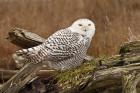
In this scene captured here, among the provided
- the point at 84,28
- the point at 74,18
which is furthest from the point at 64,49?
the point at 74,18

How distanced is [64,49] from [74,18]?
109cm

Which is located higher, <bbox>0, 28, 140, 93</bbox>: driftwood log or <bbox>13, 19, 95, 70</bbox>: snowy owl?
<bbox>13, 19, 95, 70</bbox>: snowy owl

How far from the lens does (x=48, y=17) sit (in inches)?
336

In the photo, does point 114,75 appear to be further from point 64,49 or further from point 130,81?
point 64,49

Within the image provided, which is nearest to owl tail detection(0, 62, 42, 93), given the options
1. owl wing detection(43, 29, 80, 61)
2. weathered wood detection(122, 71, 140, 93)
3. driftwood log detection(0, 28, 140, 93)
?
driftwood log detection(0, 28, 140, 93)

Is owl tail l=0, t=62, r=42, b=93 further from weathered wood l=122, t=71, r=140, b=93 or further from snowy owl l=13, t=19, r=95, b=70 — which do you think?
weathered wood l=122, t=71, r=140, b=93

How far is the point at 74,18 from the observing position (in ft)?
28.0

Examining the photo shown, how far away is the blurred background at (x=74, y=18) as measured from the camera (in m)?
8.51

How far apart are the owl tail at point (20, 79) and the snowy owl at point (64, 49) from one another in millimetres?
82

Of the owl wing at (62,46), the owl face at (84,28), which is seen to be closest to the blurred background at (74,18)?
the owl face at (84,28)

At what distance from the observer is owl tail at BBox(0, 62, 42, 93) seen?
743cm

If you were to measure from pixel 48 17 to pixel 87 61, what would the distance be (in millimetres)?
827

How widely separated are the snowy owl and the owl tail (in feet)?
0.27

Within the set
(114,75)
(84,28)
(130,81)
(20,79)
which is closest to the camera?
(130,81)
